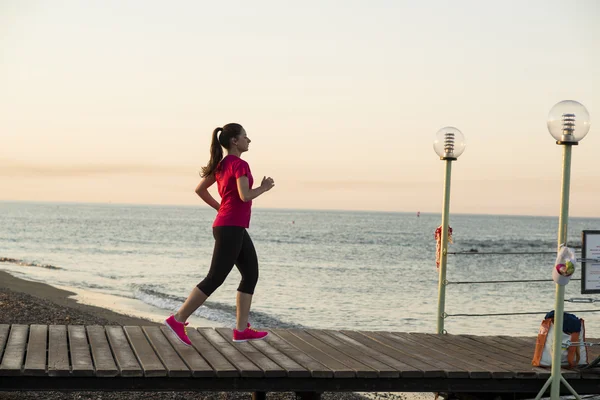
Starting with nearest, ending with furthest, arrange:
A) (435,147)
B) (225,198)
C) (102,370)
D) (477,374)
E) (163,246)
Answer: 1. (102,370)
2. (477,374)
3. (225,198)
4. (435,147)
5. (163,246)

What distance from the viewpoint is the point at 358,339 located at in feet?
21.6

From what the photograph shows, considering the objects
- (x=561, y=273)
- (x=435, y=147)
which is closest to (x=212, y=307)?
(x=435, y=147)

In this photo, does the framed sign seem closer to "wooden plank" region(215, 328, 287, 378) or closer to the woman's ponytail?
Result: "wooden plank" region(215, 328, 287, 378)

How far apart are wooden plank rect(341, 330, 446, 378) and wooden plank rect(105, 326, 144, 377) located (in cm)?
196

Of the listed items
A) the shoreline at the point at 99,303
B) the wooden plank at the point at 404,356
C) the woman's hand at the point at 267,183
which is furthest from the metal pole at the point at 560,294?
the shoreline at the point at 99,303

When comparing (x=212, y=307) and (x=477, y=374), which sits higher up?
(x=477, y=374)

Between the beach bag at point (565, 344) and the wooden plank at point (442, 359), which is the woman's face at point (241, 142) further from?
the beach bag at point (565, 344)

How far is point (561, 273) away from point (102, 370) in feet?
10.2

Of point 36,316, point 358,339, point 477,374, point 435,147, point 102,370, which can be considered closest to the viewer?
point 102,370

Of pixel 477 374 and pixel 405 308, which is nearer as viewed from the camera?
pixel 477 374

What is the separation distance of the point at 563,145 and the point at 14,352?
413cm

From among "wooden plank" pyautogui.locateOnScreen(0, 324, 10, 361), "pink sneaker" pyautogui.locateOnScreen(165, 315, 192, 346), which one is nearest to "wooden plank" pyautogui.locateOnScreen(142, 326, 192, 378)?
"pink sneaker" pyautogui.locateOnScreen(165, 315, 192, 346)

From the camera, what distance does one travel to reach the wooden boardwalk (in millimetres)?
4973

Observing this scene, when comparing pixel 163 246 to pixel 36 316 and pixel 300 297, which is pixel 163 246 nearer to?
pixel 300 297
